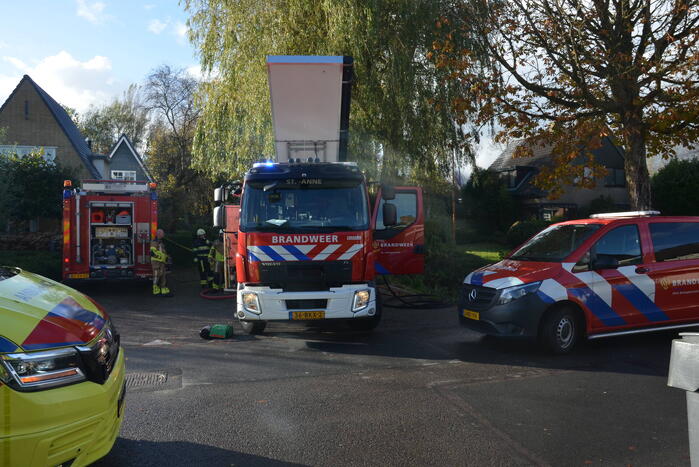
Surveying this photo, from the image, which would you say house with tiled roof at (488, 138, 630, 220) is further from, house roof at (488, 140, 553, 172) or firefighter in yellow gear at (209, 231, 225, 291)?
Result: firefighter in yellow gear at (209, 231, 225, 291)

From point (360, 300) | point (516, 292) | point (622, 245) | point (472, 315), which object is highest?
point (622, 245)

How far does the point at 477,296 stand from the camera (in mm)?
7824

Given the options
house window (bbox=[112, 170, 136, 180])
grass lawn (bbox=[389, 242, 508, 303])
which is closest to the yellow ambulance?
grass lawn (bbox=[389, 242, 508, 303])

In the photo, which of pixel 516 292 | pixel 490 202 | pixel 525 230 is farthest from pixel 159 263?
pixel 490 202

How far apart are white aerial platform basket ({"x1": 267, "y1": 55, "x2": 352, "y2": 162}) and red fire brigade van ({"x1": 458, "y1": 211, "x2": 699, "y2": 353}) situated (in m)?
3.86

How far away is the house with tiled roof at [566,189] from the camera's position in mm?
37688

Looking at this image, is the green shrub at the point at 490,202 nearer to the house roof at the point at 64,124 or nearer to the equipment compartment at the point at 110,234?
the house roof at the point at 64,124

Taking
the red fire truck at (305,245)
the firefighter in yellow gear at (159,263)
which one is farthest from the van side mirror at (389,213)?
the firefighter in yellow gear at (159,263)

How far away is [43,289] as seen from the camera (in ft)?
12.4

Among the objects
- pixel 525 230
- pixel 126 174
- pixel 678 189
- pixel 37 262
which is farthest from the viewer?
pixel 126 174

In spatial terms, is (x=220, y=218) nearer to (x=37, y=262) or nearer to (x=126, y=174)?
(x=37, y=262)

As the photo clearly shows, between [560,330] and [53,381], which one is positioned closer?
[53,381]

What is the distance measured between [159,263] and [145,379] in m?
7.79

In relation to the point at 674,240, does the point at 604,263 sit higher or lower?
lower
